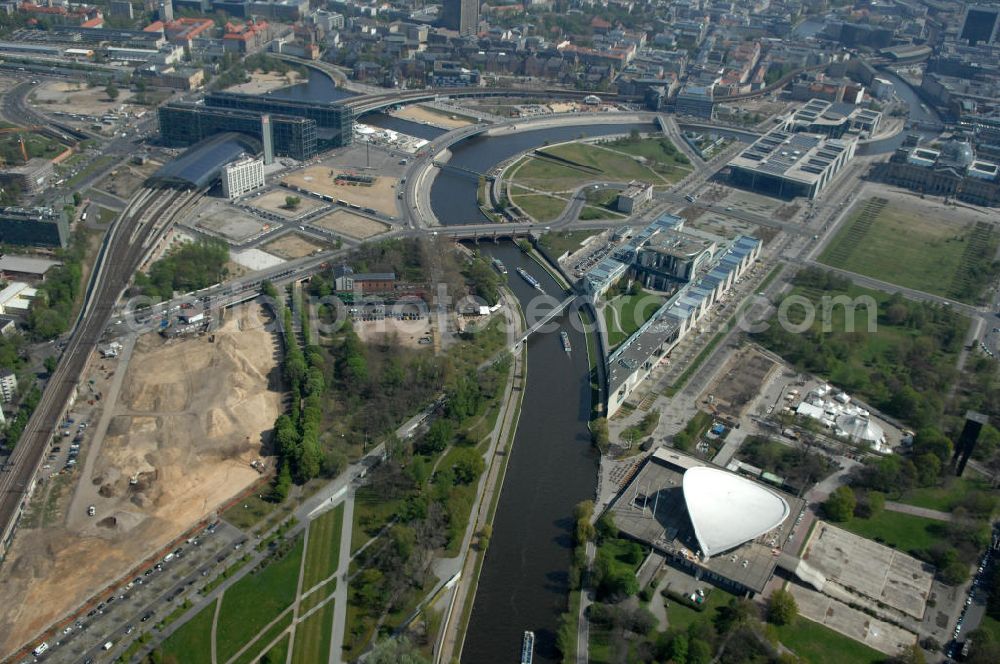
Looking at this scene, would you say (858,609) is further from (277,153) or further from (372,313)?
(277,153)

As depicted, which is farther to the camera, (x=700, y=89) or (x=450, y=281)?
(x=700, y=89)

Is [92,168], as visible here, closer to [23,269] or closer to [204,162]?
[204,162]

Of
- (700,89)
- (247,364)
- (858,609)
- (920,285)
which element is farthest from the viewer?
(700,89)

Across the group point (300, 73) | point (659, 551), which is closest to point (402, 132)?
point (300, 73)

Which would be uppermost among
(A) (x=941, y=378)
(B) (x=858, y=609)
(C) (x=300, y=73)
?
(C) (x=300, y=73)

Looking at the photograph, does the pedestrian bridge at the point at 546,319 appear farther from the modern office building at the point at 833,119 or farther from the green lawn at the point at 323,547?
the modern office building at the point at 833,119

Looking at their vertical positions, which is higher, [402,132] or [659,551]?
[402,132]
